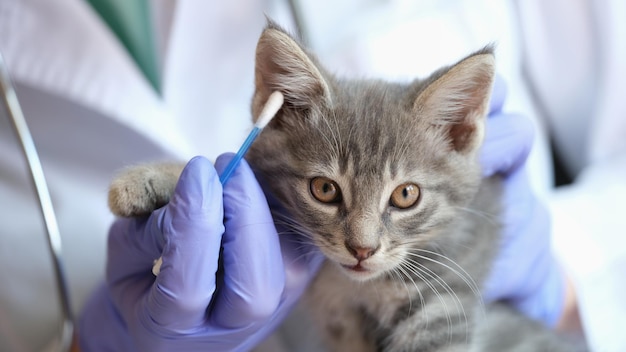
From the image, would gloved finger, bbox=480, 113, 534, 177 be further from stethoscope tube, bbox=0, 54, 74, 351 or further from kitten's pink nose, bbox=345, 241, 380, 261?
stethoscope tube, bbox=0, 54, 74, 351

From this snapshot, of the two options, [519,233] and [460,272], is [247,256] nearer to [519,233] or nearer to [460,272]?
[460,272]

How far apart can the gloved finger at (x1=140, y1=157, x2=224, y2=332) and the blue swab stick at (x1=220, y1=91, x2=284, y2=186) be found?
34mm

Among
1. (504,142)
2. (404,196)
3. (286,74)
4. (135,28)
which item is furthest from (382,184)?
(135,28)

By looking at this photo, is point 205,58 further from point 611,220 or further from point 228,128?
point 611,220

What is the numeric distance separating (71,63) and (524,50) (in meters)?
1.33

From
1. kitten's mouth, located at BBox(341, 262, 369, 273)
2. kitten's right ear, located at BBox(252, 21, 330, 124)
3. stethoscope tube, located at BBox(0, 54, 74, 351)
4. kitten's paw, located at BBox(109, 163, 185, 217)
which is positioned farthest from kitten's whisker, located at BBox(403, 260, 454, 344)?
stethoscope tube, located at BBox(0, 54, 74, 351)

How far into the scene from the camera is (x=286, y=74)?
1062 mm

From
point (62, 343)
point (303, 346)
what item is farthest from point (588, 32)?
point (62, 343)

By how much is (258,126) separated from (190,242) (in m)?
0.22

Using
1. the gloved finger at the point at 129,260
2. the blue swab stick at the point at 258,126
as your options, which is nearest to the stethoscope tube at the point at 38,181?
the gloved finger at the point at 129,260

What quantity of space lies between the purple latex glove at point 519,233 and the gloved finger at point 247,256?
0.53 meters

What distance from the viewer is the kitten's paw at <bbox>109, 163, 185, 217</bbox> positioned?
1.04 metres

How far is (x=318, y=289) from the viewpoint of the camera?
1.25m

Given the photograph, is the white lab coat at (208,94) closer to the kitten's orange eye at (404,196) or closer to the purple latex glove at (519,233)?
the purple latex glove at (519,233)
